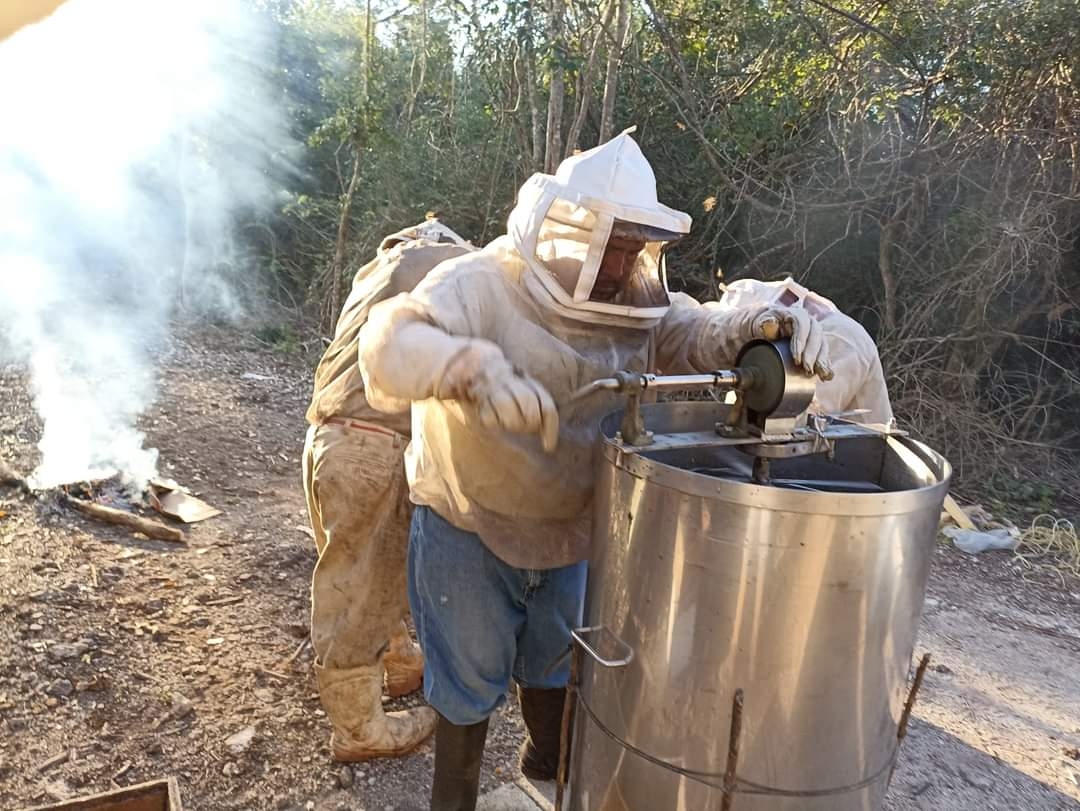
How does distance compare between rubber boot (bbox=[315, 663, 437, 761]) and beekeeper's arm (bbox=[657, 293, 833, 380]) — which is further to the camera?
rubber boot (bbox=[315, 663, 437, 761])

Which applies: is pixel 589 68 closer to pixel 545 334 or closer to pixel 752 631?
pixel 545 334

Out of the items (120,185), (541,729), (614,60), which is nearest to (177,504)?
(541,729)

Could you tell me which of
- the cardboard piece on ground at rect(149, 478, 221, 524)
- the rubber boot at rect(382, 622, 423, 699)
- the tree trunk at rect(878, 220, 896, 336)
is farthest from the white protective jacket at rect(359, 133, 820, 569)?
the tree trunk at rect(878, 220, 896, 336)

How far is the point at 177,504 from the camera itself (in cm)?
439

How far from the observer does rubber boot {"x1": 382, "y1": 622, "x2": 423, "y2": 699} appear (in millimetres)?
2971

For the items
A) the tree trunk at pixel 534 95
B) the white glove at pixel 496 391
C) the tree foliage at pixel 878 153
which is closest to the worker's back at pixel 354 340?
the white glove at pixel 496 391

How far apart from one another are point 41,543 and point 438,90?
6785 millimetres

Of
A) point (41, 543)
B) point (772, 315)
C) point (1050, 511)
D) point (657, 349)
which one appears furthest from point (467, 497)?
point (1050, 511)

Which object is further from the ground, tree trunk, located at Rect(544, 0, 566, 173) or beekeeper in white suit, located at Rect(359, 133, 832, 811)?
tree trunk, located at Rect(544, 0, 566, 173)

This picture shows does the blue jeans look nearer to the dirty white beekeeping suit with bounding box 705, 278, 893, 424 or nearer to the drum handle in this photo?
the drum handle

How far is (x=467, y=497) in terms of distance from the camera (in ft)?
6.33

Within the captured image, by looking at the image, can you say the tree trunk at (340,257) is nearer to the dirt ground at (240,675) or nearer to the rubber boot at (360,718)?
the dirt ground at (240,675)

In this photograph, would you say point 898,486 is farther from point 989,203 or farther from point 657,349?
point 989,203

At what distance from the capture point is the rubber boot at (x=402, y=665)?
2971 millimetres
